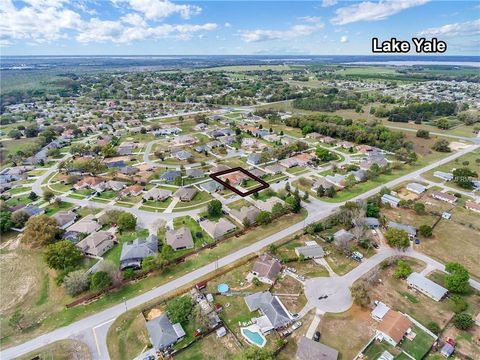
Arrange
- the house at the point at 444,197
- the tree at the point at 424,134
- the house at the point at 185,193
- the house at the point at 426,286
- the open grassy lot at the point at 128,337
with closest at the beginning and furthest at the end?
1. the open grassy lot at the point at 128,337
2. the house at the point at 426,286
3. the house at the point at 444,197
4. the house at the point at 185,193
5. the tree at the point at 424,134

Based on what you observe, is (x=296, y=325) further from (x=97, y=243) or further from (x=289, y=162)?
(x=289, y=162)

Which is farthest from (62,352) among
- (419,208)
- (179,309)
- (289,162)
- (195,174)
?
(289,162)

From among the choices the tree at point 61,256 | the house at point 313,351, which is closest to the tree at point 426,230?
the house at point 313,351

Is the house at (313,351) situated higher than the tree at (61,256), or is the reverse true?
the tree at (61,256)

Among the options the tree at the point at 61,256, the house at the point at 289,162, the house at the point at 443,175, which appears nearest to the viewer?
the tree at the point at 61,256

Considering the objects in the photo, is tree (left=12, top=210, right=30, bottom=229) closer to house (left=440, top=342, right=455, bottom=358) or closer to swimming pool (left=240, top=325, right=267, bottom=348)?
swimming pool (left=240, top=325, right=267, bottom=348)

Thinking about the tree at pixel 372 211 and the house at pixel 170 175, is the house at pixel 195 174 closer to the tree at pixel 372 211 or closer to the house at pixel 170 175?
the house at pixel 170 175

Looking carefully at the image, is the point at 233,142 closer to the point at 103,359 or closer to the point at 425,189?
the point at 425,189

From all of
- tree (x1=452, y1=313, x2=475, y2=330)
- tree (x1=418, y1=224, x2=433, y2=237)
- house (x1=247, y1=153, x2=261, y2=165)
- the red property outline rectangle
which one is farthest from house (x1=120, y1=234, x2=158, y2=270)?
tree (x1=418, y1=224, x2=433, y2=237)
